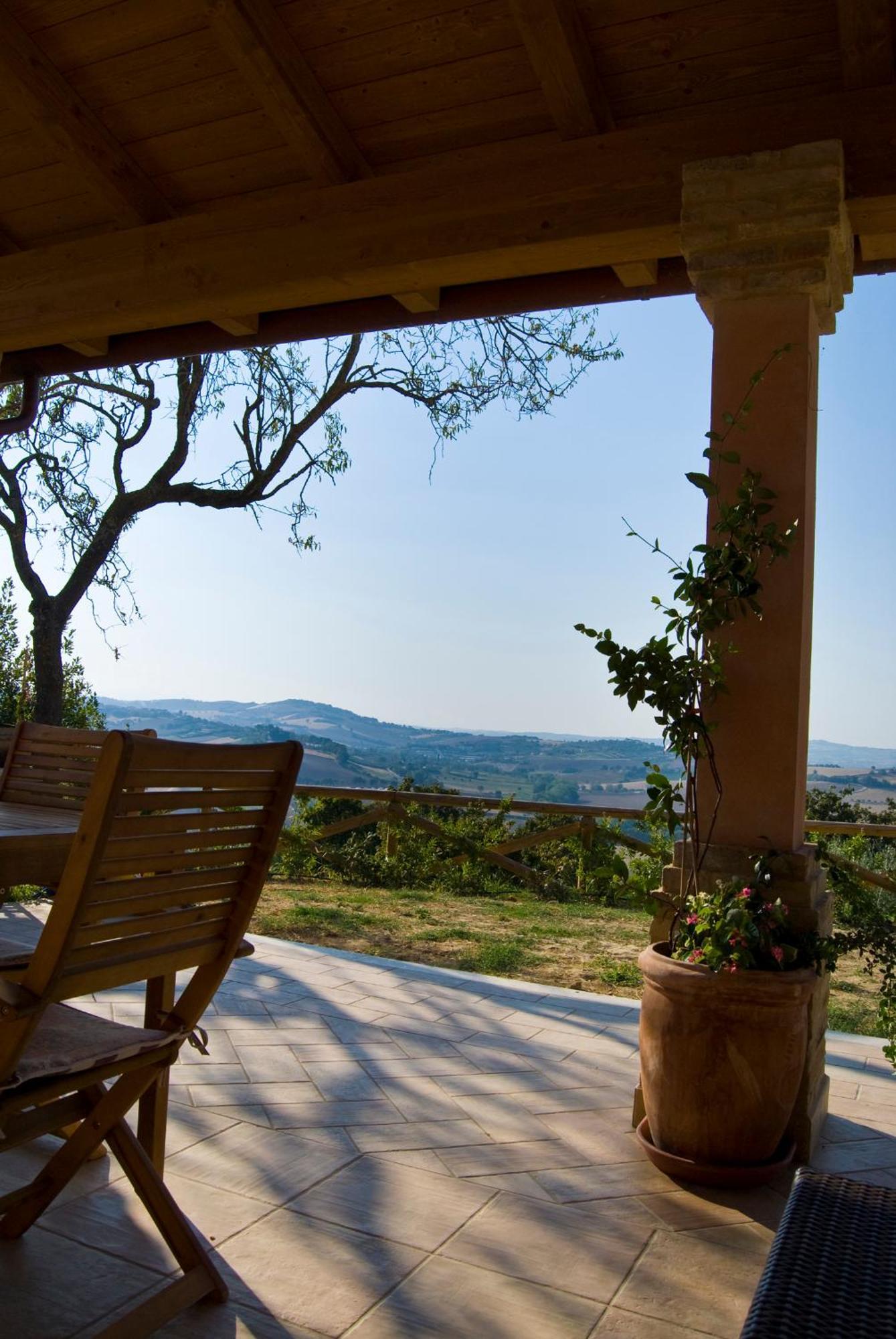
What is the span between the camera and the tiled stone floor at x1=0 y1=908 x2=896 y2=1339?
181cm

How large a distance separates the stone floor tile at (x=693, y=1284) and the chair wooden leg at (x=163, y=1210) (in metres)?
0.75

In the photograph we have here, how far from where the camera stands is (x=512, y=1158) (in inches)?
99.2

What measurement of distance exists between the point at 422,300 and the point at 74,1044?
2.86m

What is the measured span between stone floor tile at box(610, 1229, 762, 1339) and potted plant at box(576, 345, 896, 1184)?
301mm

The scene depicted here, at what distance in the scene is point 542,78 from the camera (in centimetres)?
300

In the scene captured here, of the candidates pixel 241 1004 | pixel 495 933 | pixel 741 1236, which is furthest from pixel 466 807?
pixel 741 1236

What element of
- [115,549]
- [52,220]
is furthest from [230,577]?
[52,220]

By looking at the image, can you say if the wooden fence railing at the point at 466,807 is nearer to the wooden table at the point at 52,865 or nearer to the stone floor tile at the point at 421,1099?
the stone floor tile at the point at 421,1099

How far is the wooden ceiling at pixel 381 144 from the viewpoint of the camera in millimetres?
2828

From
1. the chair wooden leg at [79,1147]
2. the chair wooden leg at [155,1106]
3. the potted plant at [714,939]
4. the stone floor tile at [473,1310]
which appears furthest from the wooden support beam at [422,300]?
the stone floor tile at [473,1310]

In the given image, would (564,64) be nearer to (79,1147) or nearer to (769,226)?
(769,226)

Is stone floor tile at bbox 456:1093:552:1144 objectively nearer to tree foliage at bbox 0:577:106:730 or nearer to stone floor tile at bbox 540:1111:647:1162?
stone floor tile at bbox 540:1111:647:1162

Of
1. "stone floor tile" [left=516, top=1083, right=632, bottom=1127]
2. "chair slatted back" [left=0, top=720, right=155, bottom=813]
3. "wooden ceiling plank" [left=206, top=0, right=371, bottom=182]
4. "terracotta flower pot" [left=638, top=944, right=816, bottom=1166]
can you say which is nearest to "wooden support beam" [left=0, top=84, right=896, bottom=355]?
"wooden ceiling plank" [left=206, top=0, right=371, bottom=182]

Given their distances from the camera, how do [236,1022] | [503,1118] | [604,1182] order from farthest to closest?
[236,1022] → [503,1118] → [604,1182]
